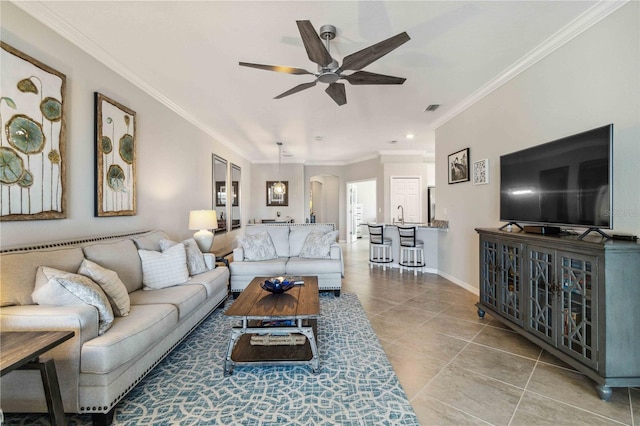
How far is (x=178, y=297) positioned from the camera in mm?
2383

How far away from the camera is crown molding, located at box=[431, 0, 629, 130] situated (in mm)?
2082

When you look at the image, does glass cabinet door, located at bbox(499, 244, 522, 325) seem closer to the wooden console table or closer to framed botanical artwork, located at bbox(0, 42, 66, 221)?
the wooden console table

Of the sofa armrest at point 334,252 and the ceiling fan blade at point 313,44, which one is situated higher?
the ceiling fan blade at point 313,44

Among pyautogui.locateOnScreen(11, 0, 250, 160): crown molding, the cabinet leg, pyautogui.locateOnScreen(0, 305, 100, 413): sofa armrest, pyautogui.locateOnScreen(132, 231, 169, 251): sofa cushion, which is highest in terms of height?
pyautogui.locateOnScreen(11, 0, 250, 160): crown molding

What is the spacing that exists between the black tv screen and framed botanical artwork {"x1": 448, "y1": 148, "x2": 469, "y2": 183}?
47.6 inches

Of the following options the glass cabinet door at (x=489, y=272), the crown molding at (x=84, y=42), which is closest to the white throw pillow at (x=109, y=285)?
the crown molding at (x=84, y=42)

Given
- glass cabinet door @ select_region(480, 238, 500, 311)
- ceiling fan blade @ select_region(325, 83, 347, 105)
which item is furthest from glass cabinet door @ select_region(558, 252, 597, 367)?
ceiling fan blade @ select_region(325, 83, 347, 105)

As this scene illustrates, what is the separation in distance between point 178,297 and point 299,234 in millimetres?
2434

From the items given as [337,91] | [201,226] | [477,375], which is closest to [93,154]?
[201,226]

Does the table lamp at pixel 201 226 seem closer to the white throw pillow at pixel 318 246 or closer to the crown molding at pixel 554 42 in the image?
the white throw pillow at pixel 318 246

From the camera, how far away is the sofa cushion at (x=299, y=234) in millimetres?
4516

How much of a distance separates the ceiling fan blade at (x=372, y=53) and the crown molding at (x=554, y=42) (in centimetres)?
170

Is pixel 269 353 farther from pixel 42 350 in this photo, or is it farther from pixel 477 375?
pixel 477 375

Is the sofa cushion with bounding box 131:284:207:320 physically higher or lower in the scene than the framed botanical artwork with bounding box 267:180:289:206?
lower
